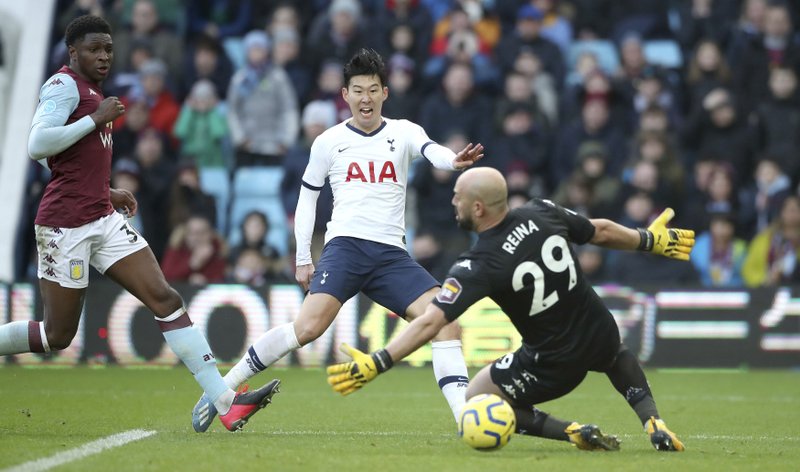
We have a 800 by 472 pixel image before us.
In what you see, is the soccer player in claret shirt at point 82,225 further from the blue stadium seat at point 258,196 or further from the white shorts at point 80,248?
the blue stadium seat at point 258,196

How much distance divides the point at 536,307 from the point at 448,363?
1304 millimetres

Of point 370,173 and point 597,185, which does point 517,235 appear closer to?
point 370,173

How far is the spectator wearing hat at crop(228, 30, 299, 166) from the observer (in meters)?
18.7

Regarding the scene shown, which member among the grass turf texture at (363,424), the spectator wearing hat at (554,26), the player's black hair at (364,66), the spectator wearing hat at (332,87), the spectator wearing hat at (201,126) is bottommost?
the grass turf texture at (363,424)

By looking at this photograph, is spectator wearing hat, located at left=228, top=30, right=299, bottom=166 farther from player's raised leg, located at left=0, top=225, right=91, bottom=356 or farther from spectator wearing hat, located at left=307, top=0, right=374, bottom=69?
player's raised leg, located at left=0, top=225, right=91, bottom=356

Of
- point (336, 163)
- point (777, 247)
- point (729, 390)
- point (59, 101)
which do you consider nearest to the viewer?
point (59, 101)

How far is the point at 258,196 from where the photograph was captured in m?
18.8

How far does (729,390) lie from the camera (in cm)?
1352

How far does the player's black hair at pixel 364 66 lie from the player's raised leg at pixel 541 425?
2.30m

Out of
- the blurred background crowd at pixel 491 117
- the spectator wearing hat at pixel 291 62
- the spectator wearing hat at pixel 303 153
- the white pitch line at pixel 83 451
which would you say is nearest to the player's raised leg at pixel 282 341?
the white pitch line at pixel 83 451

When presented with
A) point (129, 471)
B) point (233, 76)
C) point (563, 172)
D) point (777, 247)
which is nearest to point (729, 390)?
point (777, 247)

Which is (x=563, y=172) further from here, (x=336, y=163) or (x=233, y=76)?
(x=336, y=163)

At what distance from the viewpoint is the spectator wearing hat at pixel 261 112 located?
18688mm

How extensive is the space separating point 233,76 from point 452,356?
1148 cm
